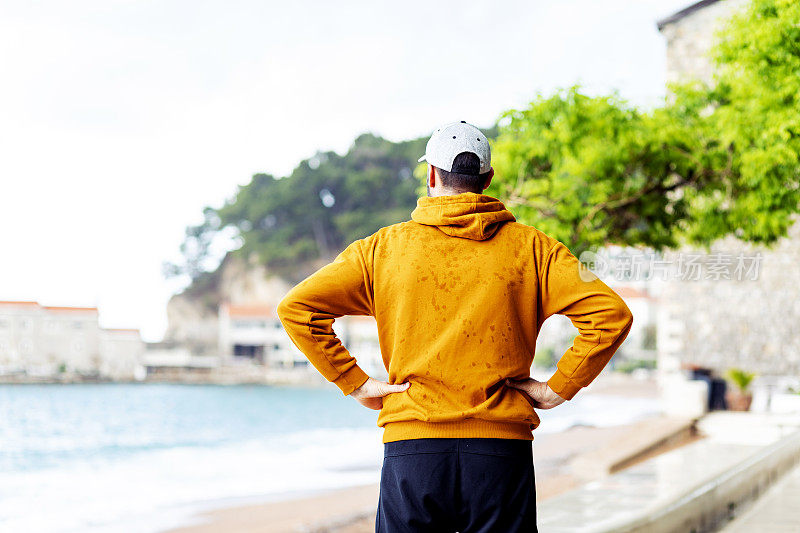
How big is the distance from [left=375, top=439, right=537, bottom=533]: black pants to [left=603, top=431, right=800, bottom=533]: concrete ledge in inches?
62.1

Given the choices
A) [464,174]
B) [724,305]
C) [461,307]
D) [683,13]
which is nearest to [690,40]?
[683,13]

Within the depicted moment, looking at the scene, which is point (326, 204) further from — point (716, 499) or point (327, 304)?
point (327, 304)

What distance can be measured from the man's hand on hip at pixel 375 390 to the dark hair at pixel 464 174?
34cm

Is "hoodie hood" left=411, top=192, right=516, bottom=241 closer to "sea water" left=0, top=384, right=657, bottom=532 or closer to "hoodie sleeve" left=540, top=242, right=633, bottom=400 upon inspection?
"hoodie sleeve" left=540, top=242, right=633, bottom=400

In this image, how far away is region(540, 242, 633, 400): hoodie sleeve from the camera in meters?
1.35

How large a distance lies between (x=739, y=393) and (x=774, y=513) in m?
7.69

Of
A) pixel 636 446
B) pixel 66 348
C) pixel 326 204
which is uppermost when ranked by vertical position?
pixel 326 204

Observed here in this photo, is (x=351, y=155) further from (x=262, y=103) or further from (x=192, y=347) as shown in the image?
(x=262, y=103)

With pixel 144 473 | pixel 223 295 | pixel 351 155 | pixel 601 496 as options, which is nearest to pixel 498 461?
pixel 601 496

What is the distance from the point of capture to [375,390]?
1411 millimetres

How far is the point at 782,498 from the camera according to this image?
14.8ft

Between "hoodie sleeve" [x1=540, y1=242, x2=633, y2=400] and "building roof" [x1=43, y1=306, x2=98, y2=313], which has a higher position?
"hoodie sleeve" [x1=540, y1=242, x2=633, y2=400]

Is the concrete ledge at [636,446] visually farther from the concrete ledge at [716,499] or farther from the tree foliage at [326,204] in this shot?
the tree foliage at [326,204]

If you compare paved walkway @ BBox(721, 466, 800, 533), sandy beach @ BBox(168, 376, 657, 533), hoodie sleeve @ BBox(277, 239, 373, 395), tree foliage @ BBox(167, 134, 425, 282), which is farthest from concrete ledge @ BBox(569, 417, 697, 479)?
tree foliage @ BBox(167, 134, 425, 282)
